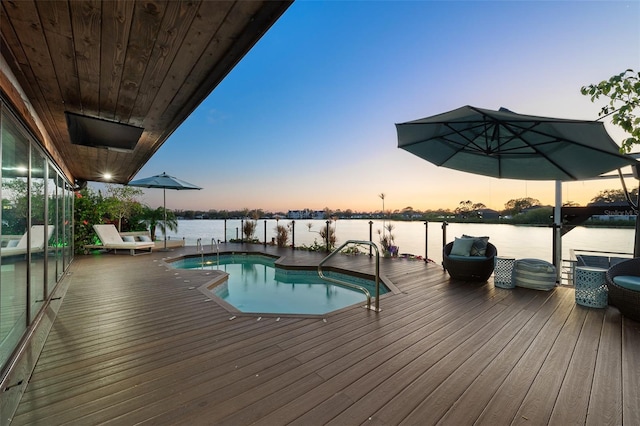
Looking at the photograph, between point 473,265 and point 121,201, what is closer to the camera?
point 473,265

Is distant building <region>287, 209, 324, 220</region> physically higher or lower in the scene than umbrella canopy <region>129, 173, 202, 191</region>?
lower

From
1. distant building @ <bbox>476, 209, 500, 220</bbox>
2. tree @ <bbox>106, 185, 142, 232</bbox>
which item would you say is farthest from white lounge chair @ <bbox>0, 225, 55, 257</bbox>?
distant building @ <bbox>476, 209, 500, 220</bbox>

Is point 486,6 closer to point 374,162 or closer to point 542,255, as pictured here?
point 542,255

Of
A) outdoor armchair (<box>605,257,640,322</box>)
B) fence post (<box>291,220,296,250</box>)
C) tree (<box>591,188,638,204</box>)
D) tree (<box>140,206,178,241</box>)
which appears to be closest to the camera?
outdoor armchair (<box>605,257,640,322</box>)

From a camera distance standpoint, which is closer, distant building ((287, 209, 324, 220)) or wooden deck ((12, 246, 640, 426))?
wooden deck ((12, 246, 640, 426))

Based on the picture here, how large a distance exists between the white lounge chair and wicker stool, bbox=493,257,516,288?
609 centimetres

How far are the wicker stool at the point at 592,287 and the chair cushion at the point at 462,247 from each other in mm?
1629

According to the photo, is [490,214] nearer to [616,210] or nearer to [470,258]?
[616,210]

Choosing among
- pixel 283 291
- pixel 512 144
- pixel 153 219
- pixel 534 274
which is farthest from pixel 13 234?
pixel 153 219

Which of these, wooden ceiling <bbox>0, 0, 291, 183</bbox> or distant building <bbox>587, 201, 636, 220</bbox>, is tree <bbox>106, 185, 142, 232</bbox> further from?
distant building <bbox>587, 201, 636, 220</bbox>

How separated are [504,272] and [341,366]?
154 inches

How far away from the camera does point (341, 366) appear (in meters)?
2.15

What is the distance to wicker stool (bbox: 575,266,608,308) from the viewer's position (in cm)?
361

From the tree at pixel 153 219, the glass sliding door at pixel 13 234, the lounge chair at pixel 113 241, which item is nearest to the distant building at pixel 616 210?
the glass sliding door at pixel 13 234
